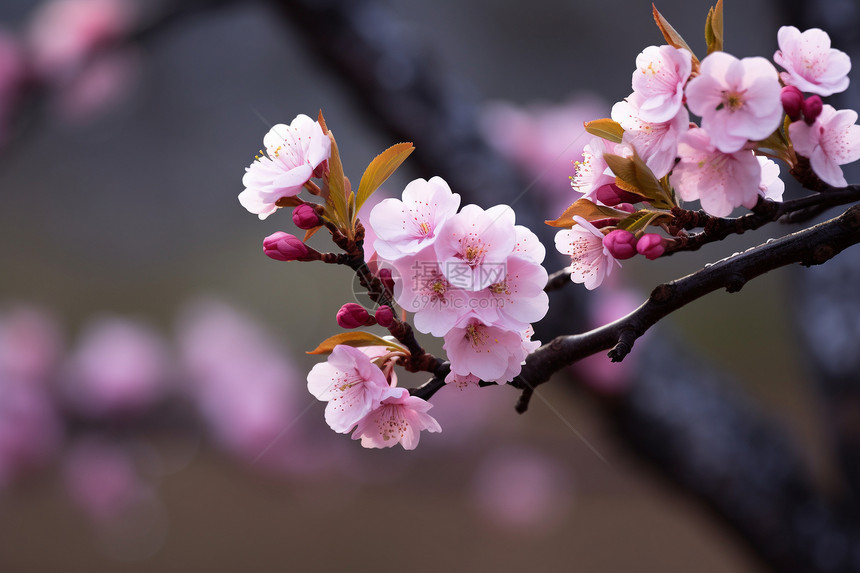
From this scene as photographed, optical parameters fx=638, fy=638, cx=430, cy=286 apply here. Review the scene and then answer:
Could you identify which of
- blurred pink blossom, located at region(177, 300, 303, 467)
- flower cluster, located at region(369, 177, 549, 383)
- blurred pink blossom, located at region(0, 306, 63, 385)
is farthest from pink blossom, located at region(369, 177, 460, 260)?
blurred pink blossom, located at region(0, 306, 63, 385)

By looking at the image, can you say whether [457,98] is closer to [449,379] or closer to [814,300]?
[814,300]

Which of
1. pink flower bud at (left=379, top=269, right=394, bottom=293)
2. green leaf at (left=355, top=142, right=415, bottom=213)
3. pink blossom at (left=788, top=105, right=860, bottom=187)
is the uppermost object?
green leaf at (left=355, top=142, right=415, bottom=213)

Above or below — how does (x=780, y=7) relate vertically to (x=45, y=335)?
below

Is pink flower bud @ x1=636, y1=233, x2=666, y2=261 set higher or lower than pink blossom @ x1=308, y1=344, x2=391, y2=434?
lower

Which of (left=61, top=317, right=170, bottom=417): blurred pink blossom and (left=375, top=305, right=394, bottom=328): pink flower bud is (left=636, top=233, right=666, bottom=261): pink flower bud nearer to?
(left=375, top=305, right=394, bottom=328): pink flower bud

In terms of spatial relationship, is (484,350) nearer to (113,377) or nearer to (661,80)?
(661,80)

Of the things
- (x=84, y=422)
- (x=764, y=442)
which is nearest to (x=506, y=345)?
(x=764, y=442)
